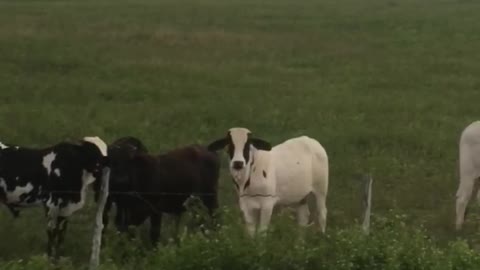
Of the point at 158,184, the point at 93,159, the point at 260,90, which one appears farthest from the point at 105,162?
the point at 260,90

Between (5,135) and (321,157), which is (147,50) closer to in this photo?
(5,135)

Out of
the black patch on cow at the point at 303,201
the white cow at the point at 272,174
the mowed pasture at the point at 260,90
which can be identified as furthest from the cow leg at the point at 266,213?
the mowed pasture at the point at 260,90

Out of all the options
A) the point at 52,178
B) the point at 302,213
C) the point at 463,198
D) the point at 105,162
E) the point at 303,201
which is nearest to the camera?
the point at 52,178

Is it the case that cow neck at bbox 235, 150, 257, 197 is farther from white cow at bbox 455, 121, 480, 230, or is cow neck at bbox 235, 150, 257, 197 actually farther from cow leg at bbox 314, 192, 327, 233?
white cow at bbox 455, 121, 480, 230

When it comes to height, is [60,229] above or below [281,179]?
below

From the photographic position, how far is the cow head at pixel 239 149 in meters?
10.8

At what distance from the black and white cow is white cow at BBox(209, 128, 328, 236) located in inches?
56.1

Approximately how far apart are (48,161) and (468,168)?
18.4ft

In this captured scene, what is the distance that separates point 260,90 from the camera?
76.5 ft

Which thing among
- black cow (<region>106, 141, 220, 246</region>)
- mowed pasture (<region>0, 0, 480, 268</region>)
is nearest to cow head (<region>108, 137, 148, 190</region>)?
black cow (<region>106, 141, 220, 246</region>)

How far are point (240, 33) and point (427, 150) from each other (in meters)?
18.2

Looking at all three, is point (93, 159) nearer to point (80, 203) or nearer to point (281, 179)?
point (80, 203)

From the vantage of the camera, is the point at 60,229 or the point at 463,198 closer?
the point at 60,229

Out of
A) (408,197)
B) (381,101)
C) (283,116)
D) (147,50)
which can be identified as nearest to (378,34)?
(147,50)
